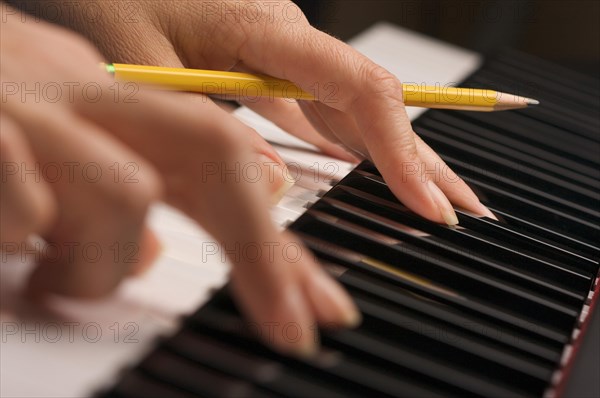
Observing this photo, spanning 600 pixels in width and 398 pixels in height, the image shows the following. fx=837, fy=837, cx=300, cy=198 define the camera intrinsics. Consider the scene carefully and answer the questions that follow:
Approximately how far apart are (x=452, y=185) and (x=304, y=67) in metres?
0.17

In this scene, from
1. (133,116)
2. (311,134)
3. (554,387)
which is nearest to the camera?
(133,116)

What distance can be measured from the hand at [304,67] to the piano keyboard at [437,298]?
27 millimetres

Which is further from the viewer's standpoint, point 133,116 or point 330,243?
point 330,243

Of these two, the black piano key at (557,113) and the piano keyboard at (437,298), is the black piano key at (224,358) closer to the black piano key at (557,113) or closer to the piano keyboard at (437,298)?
the piano keyboard at (437,298)

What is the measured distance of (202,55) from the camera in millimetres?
839

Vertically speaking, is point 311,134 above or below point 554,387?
above

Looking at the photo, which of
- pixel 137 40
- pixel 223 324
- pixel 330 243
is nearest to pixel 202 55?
pixel 137 40

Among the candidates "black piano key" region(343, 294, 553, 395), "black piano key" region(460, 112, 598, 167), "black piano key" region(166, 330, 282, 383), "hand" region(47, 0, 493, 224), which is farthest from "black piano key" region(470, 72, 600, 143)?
"black piano key" region(166, 330, 282, 383)

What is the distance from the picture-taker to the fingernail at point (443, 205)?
640mm

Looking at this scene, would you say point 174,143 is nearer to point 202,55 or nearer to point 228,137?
point 228,137

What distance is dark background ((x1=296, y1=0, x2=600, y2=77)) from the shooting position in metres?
1.29

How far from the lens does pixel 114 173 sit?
35 centimetres

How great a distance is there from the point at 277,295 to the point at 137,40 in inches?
20.5

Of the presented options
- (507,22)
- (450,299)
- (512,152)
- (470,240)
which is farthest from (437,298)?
(507,22)
